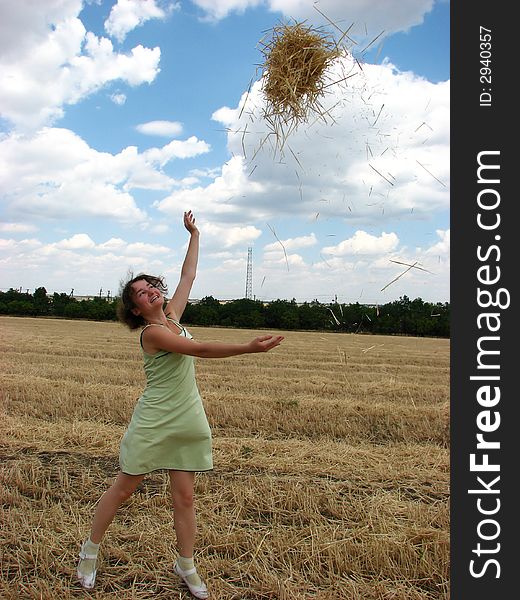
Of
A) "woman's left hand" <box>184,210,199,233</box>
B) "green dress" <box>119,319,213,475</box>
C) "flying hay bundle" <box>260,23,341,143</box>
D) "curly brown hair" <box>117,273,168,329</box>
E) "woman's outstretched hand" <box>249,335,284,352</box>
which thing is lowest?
"green dress" <box>119,319,213,475</box>

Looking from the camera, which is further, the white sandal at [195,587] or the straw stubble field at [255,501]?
the straw stubble field at [255,501]

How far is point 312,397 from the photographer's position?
30.9 ft

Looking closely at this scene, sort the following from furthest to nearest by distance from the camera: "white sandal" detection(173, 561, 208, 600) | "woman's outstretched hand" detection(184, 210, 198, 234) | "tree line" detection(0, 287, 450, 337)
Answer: "tree line" detection(0, 287, 450, 337) → "woman's outstretched hand" detection(184, 210, 198, 234) → "white sandal" detection(173, 561, 208, 600)

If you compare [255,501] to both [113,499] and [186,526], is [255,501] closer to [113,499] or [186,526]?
[186,526]

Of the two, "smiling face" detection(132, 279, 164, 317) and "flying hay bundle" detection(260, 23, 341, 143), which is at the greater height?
"flying hay bundle" detection(260, 23, 341, 143)

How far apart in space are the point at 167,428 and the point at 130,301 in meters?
0.78

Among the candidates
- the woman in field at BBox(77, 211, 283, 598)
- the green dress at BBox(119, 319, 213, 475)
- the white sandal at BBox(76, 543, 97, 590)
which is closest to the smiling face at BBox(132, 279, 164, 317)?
the woman in field at BBox(77, 211, 283, 598)

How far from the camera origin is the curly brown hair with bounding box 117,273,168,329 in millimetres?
3395

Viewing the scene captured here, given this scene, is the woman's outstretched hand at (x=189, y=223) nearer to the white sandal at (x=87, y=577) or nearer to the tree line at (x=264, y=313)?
the white sandal at (x=87, y=577)

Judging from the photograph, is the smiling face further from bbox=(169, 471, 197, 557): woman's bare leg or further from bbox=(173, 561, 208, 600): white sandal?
bbox=(173, 561, 208, 600): white sandal

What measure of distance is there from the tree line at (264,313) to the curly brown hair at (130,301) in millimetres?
22882

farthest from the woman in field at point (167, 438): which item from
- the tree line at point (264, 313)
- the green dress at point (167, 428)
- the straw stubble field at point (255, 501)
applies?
the tree line at point (264, 313)

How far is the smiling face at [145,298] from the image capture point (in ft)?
10.8

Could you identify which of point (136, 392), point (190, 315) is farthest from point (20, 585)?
point (190, 315)
